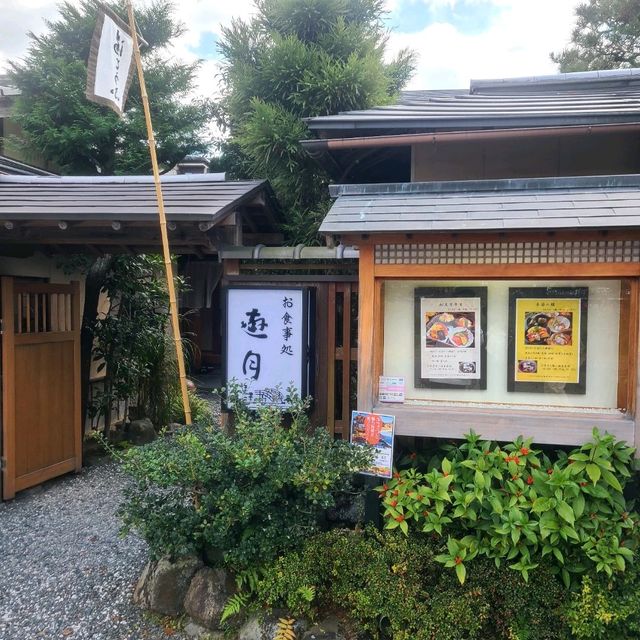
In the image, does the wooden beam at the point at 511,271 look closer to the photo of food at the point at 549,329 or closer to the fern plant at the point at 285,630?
the photo of food at the point at 549,329

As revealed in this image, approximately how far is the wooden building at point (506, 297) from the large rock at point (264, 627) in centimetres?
160

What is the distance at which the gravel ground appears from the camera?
3.71 m

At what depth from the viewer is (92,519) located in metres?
5.42

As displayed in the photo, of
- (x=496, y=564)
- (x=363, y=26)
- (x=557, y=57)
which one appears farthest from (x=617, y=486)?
(x=557, y=57)

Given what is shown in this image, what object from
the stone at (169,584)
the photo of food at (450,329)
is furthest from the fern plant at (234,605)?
the photo of food at (450,329)

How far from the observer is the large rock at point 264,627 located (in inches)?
133

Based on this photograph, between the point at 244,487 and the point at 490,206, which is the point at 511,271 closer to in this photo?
the point at 490,206

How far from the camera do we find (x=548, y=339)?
3861mm

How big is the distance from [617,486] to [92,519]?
5.15 metres

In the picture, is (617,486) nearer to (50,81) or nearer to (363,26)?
(363,26)

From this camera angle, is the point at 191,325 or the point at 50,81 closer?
the point at 50,81

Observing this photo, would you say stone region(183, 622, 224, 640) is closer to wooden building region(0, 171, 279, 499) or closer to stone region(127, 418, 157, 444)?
wooden building region(0, 171, 279, 499)

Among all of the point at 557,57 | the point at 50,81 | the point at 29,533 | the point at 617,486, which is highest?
the point at 557,57

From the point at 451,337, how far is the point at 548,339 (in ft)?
2.45
